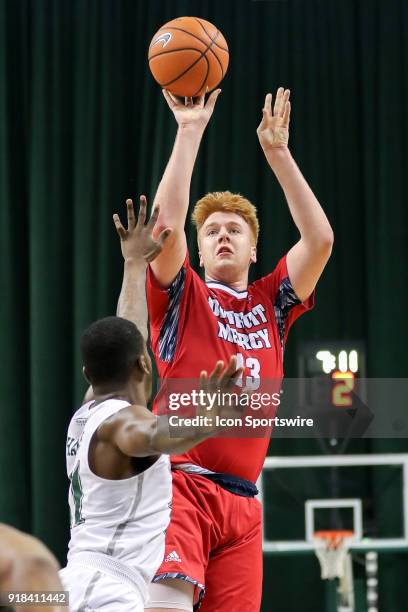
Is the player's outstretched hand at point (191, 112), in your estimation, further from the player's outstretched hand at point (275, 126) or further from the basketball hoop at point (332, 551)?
the basketball hoop at point (332, 551)

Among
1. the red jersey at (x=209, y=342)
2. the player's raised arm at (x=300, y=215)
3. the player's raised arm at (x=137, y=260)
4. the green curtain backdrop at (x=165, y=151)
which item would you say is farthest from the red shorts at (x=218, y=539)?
the green curtain backdrop at (x=165, y=151)

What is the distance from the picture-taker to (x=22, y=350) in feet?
23.3

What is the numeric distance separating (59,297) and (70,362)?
1.48 ft

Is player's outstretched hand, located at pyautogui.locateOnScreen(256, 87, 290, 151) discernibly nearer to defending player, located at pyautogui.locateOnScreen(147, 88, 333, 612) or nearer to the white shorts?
defending player, located at pyautogui.locateOnScreen(147, 88, 333, 612)

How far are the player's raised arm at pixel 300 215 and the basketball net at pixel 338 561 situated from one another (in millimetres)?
2227

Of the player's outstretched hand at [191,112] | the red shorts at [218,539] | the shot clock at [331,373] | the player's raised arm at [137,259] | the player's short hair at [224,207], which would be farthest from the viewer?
the shot clock at [331,373]

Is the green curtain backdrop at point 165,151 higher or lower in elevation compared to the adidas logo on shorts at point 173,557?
higher

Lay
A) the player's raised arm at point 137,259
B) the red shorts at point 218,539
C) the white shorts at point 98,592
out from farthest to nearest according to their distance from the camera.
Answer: the red shorts at point 218,539 → the player's raised arm at point 137,259 → the white shorts at point 98,592

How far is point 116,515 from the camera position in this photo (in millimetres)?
3170

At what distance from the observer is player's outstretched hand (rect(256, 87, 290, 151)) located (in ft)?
14.4

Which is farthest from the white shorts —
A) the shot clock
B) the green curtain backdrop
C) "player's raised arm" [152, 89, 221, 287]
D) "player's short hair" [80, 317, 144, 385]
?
the green curtain backdrop

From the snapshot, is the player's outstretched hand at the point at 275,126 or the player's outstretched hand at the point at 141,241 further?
Answer: the player's outstretched hand at the point at 275,126

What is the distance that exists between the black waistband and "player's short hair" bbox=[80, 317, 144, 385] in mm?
999

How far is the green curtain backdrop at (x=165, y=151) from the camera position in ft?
23.0
